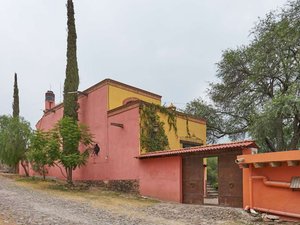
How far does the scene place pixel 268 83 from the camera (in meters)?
21.3

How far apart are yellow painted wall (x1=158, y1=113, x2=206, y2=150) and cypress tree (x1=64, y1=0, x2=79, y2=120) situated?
5.63 metres

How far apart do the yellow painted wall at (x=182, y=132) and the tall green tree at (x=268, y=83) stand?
3073mm

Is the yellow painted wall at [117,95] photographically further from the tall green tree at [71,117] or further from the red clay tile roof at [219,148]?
the red clay tile roof at [219,148]

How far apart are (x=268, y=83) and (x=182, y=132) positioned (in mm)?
6061

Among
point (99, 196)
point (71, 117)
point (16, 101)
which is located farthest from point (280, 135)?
point (16, 101)

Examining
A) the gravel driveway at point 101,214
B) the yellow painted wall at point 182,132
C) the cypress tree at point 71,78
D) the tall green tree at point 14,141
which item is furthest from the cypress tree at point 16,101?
the gravel driveway at point 101,214

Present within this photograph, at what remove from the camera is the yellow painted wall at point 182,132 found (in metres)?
20.1

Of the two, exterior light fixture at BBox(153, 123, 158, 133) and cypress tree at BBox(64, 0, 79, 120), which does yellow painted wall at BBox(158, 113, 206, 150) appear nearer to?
exterior light fixture at BBox(153, 123, 158, 133)

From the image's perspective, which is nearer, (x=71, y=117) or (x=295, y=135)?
(x=295, y=135)

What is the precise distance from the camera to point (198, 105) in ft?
93.2

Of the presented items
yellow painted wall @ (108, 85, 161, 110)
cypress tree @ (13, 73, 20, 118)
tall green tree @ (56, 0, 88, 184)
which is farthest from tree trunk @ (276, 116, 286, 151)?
cypress tree @ (13, 73, 20, 118)

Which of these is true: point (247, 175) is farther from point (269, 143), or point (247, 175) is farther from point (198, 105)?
point (198, 105)

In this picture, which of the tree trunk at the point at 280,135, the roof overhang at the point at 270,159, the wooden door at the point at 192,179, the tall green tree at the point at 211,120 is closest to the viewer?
the roof overhang at the point at 270,159

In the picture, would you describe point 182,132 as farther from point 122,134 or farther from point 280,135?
point 280,135
